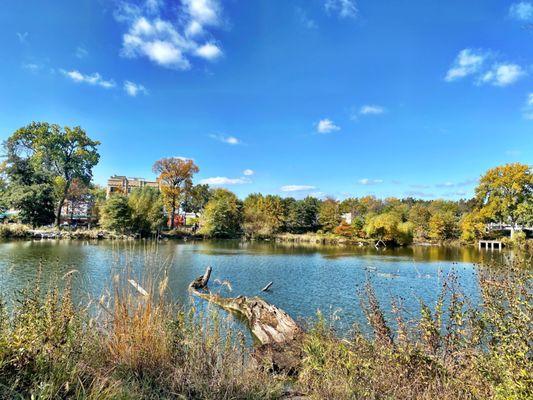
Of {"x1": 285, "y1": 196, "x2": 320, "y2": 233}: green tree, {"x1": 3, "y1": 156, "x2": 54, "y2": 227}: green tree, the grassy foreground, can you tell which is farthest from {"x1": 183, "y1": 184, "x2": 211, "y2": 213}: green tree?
the grassy foreground

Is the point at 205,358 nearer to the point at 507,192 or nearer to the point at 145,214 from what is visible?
the point at 145,214

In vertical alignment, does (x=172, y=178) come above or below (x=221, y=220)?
above

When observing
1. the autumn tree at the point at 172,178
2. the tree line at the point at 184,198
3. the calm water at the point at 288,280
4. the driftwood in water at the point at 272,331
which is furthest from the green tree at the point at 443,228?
the driftwood in water at the point at 272,331

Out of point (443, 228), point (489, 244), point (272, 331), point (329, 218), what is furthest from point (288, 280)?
point (489, 244)

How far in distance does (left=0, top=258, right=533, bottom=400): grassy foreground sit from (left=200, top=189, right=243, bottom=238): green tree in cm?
3750

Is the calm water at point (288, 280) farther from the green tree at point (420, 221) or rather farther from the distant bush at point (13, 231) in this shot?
the green tree at point (420, 221)

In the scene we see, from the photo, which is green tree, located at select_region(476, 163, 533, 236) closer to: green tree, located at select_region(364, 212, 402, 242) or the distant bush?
green tree, located at select_region(364, 212, 402, 242)

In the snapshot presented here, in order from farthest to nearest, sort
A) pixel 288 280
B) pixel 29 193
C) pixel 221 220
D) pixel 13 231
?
pixel 221 220 < pixel 29 193 < pixel 13 231 < pixel 288 280

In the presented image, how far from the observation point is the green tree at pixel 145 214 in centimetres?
3538

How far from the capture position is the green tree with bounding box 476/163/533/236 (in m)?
36.7

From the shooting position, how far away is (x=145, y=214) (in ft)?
119

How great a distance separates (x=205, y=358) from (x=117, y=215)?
3359 centimetres

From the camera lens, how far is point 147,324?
2.90 m

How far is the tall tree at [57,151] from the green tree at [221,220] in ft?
45.1
